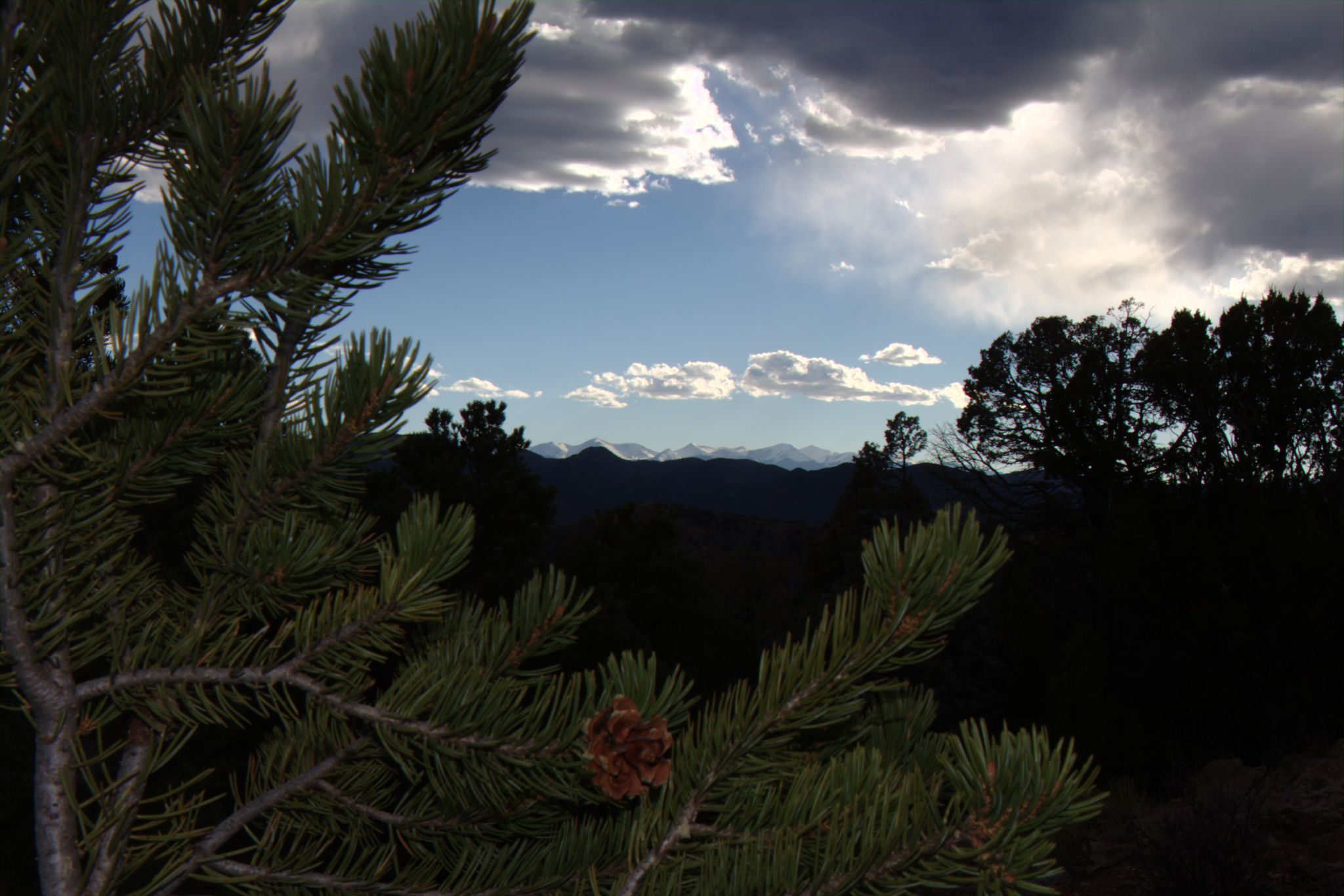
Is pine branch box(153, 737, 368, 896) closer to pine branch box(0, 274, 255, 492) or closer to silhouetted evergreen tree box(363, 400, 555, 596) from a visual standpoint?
pine branch box(0, 274, 255, 492)

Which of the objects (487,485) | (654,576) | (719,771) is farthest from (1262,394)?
(719,771)

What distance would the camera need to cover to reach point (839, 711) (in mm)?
1376

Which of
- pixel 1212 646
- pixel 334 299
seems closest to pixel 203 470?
pixel 334 299

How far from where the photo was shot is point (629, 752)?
1.38m

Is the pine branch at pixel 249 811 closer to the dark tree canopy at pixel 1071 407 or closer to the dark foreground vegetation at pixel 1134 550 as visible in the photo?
the dark foreground vegetation at pixel 1134 550

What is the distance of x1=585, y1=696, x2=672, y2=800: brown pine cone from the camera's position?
1.37m

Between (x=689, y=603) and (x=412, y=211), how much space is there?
946 inches

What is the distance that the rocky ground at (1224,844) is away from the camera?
6.55m

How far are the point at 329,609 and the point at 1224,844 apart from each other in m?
7.82

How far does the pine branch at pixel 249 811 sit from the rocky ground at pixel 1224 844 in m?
7.03

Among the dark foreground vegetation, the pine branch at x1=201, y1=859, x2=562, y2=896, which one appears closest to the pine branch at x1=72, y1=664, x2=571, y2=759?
the pine branch at x1=201, y1=859, x2=562, y2=896

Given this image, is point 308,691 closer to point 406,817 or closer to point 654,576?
point 406,817

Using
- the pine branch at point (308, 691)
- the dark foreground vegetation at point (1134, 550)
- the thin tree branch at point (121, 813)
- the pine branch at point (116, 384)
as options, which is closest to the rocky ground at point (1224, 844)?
the dark foreground vegetation at point (1134, 550)

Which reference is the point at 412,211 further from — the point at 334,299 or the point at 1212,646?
the point at 1212,646
